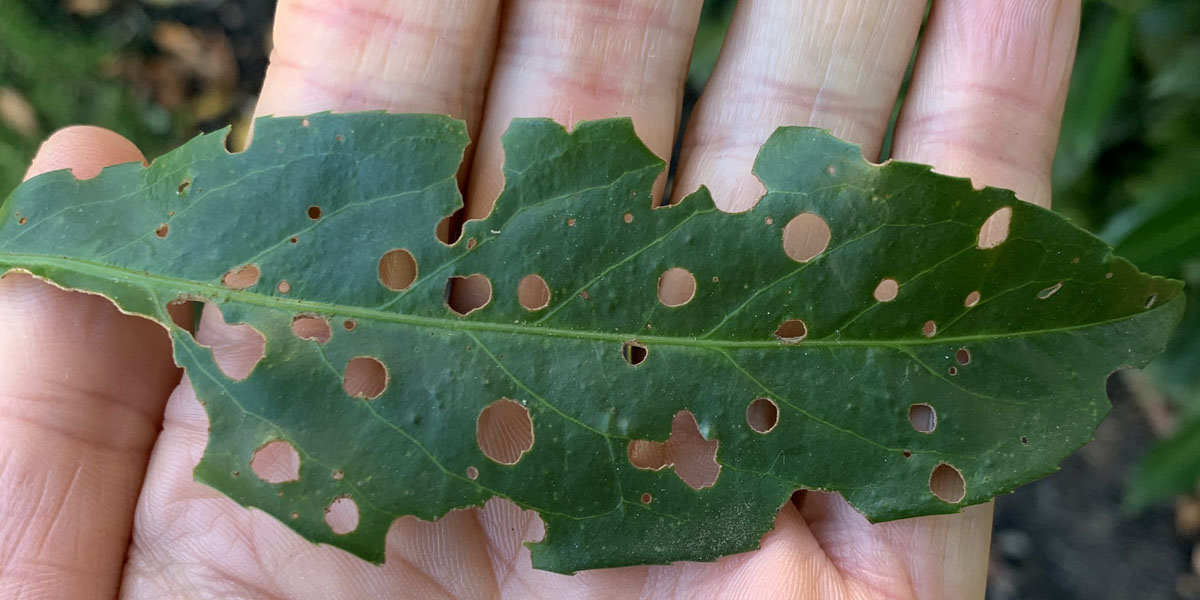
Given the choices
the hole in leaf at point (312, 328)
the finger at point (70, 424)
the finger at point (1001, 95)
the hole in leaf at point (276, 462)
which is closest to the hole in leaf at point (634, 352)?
the hole in leaf at point (312, 328)

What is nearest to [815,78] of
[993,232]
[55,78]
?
[993,232]

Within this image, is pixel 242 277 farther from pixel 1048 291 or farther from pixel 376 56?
pixel 1048 291

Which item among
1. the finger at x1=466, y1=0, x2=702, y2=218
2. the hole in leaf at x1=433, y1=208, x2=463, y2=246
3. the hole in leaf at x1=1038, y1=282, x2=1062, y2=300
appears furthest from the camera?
the finger at x1=466, y1=0, x2=702, y2=218

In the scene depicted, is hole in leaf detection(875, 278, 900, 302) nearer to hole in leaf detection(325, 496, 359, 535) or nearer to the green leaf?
the green leaf

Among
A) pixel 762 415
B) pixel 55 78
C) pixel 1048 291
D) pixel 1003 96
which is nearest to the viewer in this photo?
pixel 1048 291

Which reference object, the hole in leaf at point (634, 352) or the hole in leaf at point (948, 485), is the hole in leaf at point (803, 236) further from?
the hole in leaf at point (948, 485)

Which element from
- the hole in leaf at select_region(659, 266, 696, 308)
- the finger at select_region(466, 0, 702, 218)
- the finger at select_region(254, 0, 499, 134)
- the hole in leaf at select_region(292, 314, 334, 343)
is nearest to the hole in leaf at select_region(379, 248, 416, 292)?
the hole in leaf at select_region(292, 314, 334, 343)

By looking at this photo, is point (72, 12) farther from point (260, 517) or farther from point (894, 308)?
point (894, 308)
